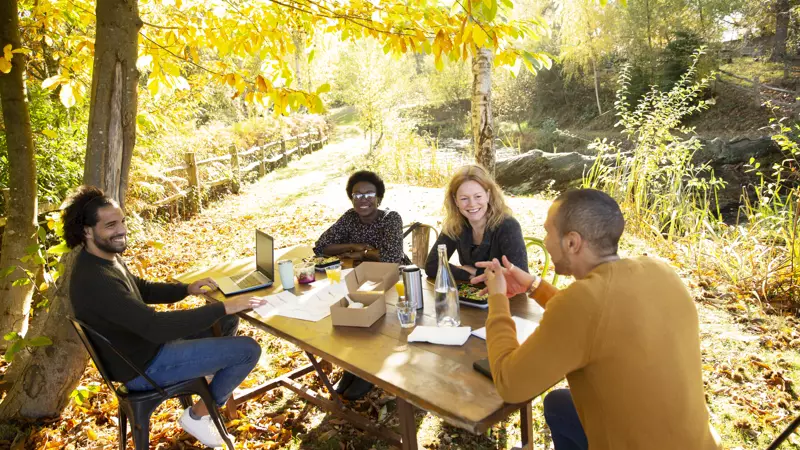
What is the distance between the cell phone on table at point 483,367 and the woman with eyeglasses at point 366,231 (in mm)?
1800

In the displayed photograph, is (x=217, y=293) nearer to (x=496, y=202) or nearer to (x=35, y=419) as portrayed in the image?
(x=35, y=419)

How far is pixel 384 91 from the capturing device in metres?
17.3

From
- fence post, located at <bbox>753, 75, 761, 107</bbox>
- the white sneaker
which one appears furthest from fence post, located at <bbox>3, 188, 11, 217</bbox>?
fence post, located at <bbox>753, 75, 761, 107</bbox>

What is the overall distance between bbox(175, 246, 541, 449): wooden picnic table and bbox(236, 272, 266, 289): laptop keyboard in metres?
0.15

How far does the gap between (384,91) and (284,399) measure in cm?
1528

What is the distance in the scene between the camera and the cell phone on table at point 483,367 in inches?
66.7

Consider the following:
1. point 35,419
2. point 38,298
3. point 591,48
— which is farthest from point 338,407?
point 591,48

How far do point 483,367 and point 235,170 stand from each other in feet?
34.5

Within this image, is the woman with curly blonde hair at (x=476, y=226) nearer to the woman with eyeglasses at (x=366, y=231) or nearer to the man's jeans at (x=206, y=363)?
the woman with eyeglasses at (x=366, y=231)

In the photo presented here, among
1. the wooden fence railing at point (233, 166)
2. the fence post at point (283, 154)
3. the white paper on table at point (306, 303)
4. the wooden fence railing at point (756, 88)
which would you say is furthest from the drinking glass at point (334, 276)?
the wooden fence railing at point (756, 88)

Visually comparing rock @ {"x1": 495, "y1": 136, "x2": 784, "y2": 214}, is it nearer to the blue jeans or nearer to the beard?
the blue jeans

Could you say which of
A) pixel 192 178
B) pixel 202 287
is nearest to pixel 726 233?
pixel 202 287

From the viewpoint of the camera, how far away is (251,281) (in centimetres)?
304

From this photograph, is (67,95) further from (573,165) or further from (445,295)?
(573,165)
